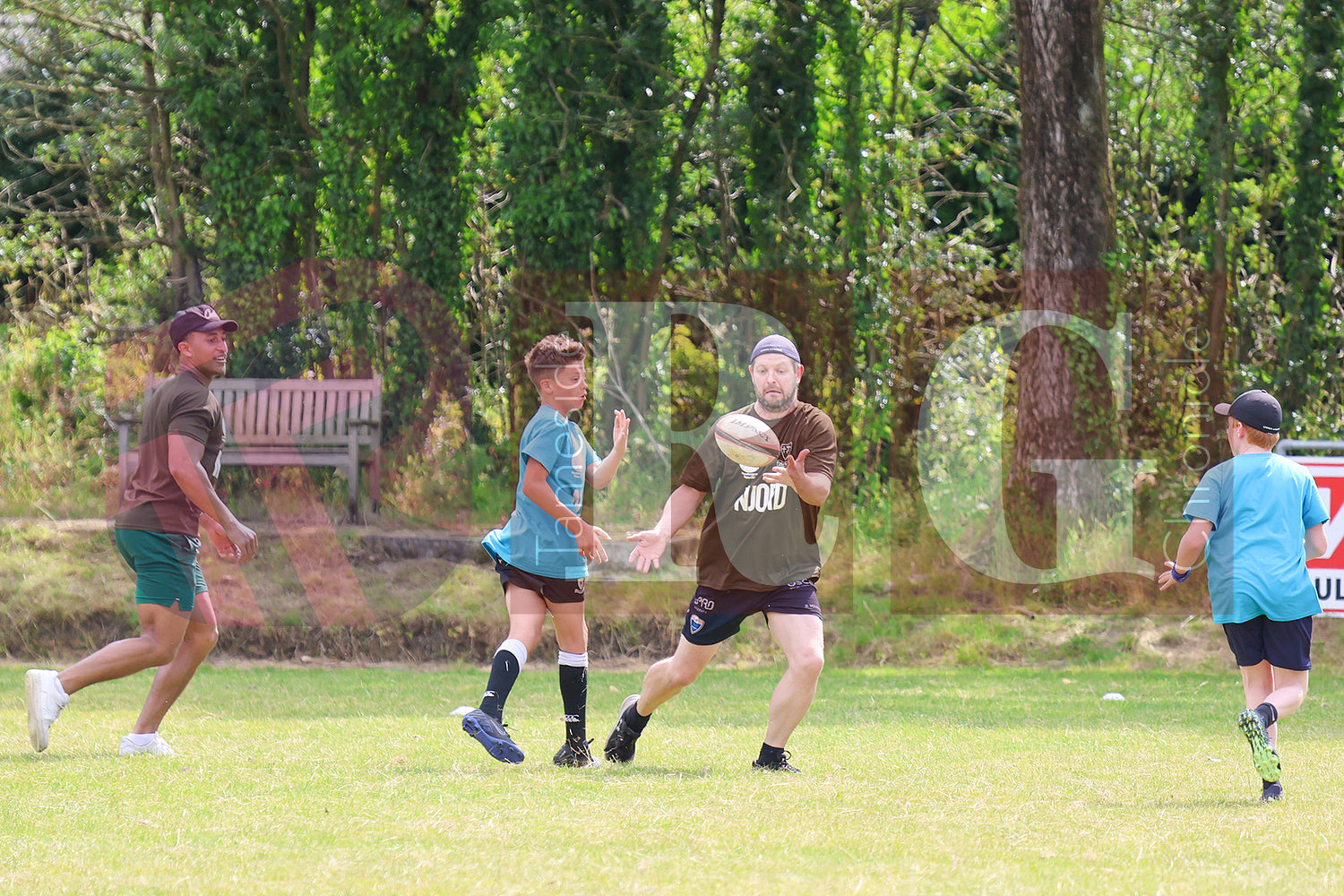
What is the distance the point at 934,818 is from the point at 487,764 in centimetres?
231

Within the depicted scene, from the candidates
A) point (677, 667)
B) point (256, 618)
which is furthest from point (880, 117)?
point (677, 667)

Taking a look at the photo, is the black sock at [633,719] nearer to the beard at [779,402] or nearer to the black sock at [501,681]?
the black sock at [501,681]

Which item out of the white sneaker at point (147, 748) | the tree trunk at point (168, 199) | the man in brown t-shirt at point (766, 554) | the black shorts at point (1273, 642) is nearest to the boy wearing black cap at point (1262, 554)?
the black shorts at point (1273, 642)

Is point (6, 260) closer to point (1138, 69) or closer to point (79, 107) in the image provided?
point (79, 107)

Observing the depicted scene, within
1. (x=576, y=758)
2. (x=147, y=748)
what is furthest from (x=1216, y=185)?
(x=147, y=748)

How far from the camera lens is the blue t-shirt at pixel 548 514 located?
21.1 feet

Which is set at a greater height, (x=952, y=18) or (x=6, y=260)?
(x=952, y=18)

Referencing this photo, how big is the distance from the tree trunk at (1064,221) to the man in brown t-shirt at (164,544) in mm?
8441

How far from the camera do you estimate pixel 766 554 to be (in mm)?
6363

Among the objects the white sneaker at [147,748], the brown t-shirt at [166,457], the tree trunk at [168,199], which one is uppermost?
the tree trunk at [168,199]

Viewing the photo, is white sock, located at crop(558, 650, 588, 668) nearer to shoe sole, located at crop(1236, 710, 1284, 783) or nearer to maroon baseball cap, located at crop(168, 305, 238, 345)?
maroon baseball cap, located at crop(168, 305, 238, 345)

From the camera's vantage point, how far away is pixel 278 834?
4.97 meters

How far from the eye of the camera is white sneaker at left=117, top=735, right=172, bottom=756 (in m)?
6.91

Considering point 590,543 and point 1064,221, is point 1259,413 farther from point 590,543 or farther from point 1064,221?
point 1064,221
